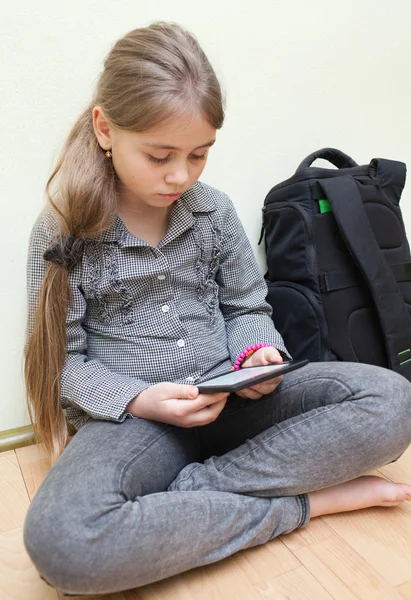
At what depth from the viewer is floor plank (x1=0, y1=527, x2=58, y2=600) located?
2.31 ft

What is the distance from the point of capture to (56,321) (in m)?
0.85

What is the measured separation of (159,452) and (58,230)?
356mm

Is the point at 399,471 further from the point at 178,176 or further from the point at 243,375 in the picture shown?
the point at 178,176

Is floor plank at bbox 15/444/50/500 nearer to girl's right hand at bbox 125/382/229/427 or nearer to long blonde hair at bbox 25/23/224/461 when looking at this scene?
long blonde hair at bbox 25/23/224/461

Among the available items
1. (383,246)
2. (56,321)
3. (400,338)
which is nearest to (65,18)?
(56,321)

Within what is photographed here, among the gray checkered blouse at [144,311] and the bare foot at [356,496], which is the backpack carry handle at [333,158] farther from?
the bare foot at [356,496]

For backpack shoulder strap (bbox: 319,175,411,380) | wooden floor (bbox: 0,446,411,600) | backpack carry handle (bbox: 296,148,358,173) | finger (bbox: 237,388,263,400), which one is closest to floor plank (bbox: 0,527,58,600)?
wooden floor (bbox: 0,446,411,600)

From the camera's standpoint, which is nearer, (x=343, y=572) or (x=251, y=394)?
(x=343, y=572)

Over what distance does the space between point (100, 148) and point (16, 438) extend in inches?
22.3

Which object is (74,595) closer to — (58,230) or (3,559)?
(3,559)

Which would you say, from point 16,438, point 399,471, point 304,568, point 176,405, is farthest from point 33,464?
point 399,471

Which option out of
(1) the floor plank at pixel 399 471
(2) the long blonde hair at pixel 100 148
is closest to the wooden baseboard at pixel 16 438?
(2) the long blonde hair at pixel 100 148

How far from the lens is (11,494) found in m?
0.91

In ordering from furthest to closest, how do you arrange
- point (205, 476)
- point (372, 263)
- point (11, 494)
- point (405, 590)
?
point (372, 263) < point (11, 494) < point (205, 476) < point (405, 590)
